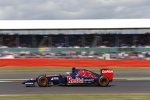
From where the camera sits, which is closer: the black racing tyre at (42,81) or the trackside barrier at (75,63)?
the black racing tyre at (42,81)

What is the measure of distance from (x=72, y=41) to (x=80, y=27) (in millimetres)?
1861

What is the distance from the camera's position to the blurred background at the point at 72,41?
129 feet

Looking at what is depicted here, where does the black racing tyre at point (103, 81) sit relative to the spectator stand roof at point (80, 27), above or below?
below

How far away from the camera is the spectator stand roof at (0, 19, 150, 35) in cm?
4306

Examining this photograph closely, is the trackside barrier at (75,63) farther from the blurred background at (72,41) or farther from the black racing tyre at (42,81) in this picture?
the black racing tyre at (42,81)

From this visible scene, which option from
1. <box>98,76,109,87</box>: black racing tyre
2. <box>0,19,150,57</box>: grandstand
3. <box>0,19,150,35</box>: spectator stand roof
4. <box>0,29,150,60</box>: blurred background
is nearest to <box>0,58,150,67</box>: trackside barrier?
<box>0,29,150,60</box>: blurred background

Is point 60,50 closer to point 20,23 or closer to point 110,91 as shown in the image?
point 20,23

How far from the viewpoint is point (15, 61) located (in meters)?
32.4

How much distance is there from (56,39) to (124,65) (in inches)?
477

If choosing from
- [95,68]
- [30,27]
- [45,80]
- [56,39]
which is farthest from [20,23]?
[45,80]

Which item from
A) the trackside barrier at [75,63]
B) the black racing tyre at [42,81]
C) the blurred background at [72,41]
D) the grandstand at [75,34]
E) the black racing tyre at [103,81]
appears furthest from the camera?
the grandstand at [75,34]

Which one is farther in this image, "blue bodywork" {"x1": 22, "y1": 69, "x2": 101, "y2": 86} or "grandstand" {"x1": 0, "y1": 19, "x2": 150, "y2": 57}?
"grandstand" {"x1": 0, "y1": 19, "x2": 150, "y2": 57}

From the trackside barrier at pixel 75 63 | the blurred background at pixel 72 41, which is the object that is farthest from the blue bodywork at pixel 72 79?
the blurred background at pixel 72 41

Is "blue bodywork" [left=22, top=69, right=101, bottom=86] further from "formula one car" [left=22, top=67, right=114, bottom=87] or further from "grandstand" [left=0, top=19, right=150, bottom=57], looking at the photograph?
"grandstand" [left=0, top=19, right=150, bottom=57]
